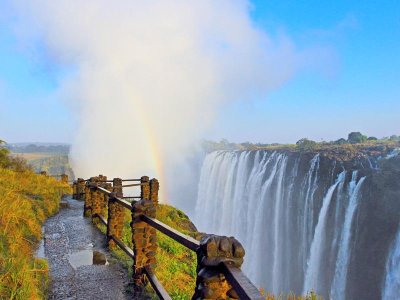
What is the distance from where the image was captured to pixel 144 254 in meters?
5.24

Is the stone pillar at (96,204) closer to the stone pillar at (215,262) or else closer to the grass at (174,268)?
the grass at (174,268)

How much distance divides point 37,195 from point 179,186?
207 feet

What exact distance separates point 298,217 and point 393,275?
10.4 m

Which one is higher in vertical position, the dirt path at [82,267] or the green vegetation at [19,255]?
the green vegetation at [19,255]

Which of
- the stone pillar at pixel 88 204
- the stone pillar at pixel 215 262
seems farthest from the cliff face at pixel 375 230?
the stone pillar at pixel 215 262

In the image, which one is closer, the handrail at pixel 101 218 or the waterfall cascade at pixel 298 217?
the handrail at pixel 101 218

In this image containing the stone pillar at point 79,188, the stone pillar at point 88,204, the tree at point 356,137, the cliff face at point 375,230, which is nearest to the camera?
the stone pillar at point 88,204

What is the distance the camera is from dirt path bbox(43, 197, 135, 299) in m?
5.03

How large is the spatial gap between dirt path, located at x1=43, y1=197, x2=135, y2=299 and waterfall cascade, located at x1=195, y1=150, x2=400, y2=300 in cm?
1467

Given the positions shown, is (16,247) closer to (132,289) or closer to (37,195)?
(132,289)

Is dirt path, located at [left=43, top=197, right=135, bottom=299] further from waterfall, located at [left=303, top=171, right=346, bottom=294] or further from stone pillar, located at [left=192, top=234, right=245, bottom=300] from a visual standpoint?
waterfall, located at [left=303, top=171, right=346, bottom=294]

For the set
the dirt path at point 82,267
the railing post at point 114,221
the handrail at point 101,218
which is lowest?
the dirt path at point 82,267

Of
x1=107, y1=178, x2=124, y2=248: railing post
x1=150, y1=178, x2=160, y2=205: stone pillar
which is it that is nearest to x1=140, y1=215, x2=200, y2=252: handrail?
x1=107, y1=178, x2=124, y2=248: railing post

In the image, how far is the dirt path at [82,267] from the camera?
5.03 m
